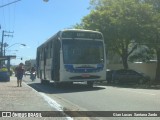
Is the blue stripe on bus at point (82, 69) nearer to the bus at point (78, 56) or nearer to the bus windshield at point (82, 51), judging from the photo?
the bus at point (78, 56)

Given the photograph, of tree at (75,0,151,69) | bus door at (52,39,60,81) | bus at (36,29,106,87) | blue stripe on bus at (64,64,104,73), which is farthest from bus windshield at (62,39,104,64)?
tree at (75,0,151,69)

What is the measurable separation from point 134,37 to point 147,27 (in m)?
1.76

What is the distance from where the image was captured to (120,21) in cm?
4156

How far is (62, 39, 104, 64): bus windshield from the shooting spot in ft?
91.7

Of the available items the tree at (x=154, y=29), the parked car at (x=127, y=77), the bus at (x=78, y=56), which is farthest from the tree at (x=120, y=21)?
the bus at (x=78, y=56)

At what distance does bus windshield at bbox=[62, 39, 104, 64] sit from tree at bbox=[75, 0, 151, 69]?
12.8 m

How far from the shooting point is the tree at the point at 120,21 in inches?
1610

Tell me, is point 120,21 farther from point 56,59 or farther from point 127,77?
point 56,59

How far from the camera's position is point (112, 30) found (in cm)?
4278

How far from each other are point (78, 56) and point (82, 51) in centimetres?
43

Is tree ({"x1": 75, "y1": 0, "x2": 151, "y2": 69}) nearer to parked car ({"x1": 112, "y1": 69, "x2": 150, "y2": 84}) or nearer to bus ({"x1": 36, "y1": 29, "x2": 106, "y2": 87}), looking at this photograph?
parked car ({"x1": 112, "y1": 69, "x2": 150, "y2": 84})

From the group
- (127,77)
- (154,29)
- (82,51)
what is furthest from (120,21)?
(82,51)

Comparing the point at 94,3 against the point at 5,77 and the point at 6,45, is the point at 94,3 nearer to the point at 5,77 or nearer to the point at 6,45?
the point at 5,77

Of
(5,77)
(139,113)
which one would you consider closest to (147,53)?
(5,77)
